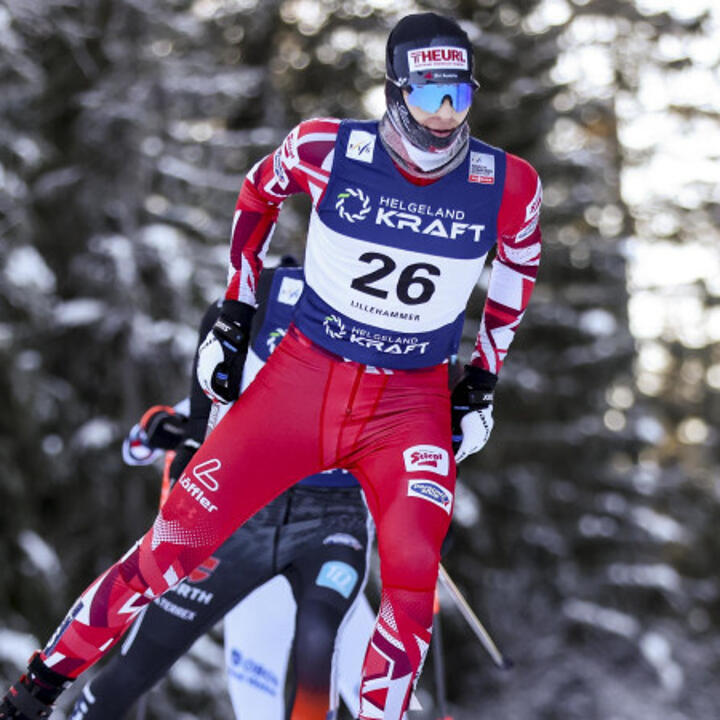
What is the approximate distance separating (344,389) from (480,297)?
→ 8006 millimetres

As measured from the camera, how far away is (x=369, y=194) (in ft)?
11.7

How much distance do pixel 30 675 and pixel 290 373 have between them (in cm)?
136

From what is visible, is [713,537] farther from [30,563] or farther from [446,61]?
[446,61]

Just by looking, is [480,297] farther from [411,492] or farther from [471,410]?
[411,492]

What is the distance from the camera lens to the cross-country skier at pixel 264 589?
13.3 ft

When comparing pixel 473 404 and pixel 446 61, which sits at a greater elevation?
pixel 446 61

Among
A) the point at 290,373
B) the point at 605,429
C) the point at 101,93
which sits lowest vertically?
the point at 605,429

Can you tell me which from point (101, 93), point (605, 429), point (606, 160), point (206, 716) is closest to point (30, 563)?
point (206, 716)

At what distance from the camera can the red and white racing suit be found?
3.50m

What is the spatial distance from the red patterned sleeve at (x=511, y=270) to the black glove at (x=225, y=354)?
908mm

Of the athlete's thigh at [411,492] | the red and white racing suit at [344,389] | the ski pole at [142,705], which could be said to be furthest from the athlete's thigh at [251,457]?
the ski pole at [142,705]

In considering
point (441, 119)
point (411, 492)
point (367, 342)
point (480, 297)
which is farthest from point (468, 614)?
point (480, 297)

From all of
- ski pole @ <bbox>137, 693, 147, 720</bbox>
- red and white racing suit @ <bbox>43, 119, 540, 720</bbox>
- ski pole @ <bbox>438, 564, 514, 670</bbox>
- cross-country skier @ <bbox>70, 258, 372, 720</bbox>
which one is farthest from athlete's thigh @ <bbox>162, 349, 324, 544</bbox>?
ski pole @ <bbox>137, 693, 147, 720</bbox>

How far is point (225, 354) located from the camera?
373cm
